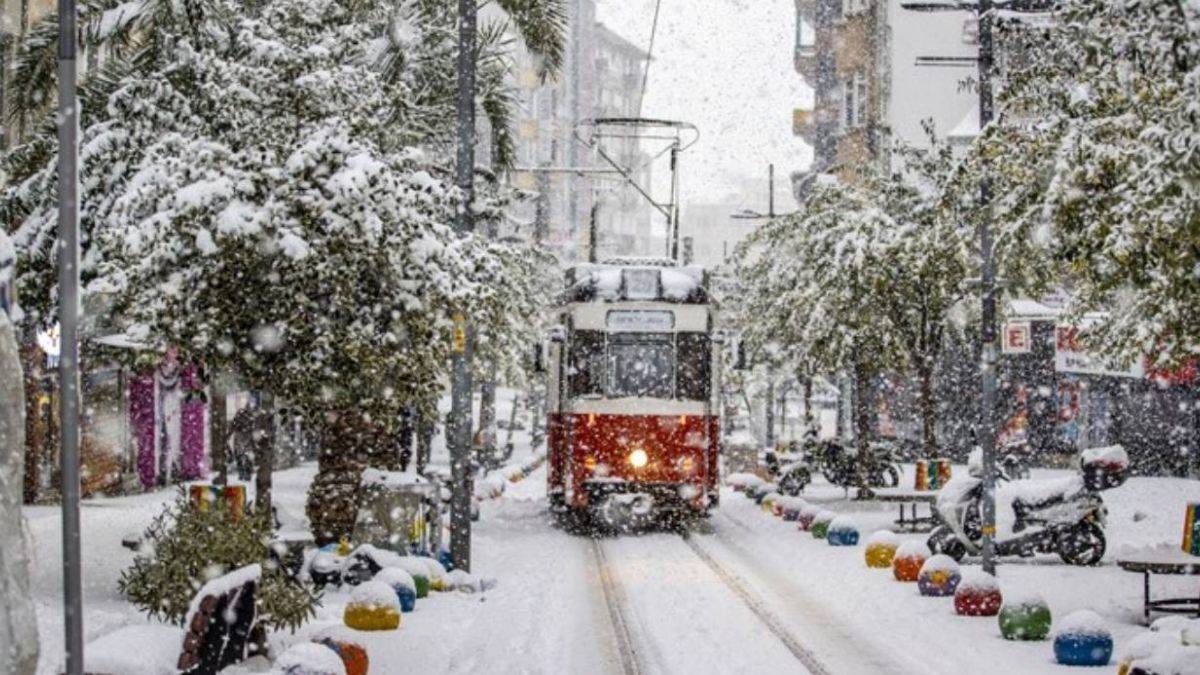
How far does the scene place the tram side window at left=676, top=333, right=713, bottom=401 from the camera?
83.4ft

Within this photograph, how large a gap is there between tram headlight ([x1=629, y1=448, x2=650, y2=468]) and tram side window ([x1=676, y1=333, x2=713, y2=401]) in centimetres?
106

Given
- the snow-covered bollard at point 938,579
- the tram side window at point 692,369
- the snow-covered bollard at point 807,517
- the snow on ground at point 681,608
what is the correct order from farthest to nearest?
the snow-covered bollard at point 807,517, the tram side window at point 692,369, the snow-covered bollard at point 938,579, the snow on ground at point 681,608

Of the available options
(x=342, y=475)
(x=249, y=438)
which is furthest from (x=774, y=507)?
(x=249, y=438)

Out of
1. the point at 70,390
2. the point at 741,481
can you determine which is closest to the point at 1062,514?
the point at 70,390

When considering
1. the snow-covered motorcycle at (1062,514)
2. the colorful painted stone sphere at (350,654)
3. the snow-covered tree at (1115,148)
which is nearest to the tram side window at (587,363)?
Answer: the snow-covered motorcycle at (1062,514)

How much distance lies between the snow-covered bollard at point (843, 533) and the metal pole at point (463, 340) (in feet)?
22.2

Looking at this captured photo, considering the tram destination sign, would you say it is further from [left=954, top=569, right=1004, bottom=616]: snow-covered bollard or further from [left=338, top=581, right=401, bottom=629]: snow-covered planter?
[left=338, top=581, right=401, bottom=629]: snow-covered planter

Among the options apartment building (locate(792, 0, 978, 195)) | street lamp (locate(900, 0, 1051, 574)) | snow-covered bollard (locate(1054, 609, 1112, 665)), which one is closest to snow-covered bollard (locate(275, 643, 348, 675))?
snow-covered bollard (locate(1054, 609, 1112, 665))

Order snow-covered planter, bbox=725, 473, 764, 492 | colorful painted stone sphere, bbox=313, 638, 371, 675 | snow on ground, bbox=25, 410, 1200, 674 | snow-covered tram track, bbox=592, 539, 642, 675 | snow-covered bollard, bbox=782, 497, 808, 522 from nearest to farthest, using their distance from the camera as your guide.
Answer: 1. colorful painted stone sphere, bbox=313, 638, 371, 675
2. snow-covered tram track, bbox=592, 539, 642, 675
3. snow on ground, bbox=25, 410, 1200, 674
4. snow-covered bollard, bbox=782, 497, 808, 522
5. snow-covered planter, bbox=725, 473, 764, 492

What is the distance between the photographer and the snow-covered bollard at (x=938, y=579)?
1756cm

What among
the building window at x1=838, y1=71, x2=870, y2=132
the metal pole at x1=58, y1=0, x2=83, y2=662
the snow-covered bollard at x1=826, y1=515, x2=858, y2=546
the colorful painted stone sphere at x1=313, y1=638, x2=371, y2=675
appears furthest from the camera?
the building window at x1=838, y1=71, x2=870, y2=132

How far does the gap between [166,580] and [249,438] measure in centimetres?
3130

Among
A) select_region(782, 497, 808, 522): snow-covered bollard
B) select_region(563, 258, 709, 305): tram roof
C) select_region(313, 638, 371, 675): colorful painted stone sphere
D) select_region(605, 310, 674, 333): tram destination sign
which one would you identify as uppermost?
select_region(563, 258, 709, 305): tram roof

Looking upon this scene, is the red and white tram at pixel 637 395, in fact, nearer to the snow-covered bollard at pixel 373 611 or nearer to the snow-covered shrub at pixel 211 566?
the snow-covered bollard at pixel 373 611
